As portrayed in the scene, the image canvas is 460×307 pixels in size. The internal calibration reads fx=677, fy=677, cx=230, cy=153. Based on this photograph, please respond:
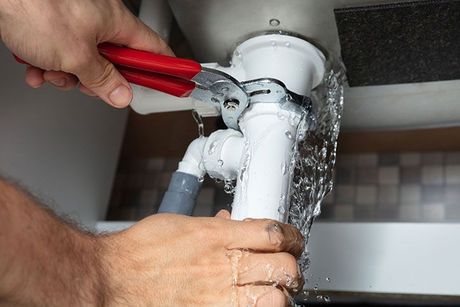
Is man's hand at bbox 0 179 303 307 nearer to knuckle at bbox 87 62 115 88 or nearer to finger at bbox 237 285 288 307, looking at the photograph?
finger at bbox 237 285 288 307

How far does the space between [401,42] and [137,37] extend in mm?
284

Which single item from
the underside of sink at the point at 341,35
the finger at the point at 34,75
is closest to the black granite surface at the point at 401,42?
the underside of sink at the point at 341,35

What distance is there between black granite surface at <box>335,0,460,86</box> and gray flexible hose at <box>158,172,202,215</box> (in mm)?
224

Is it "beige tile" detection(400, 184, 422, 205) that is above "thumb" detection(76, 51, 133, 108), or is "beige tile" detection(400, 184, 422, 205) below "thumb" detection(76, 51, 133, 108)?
above

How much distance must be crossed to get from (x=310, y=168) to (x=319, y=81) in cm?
10

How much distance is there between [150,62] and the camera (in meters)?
0.68

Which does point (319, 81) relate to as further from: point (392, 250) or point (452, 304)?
point (452, 304)

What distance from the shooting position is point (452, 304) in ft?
3.34

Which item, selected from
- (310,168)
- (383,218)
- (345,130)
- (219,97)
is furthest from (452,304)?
(219,97)

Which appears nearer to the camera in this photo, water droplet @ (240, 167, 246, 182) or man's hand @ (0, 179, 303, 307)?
man's hand @ (0, 179, 303, 307)

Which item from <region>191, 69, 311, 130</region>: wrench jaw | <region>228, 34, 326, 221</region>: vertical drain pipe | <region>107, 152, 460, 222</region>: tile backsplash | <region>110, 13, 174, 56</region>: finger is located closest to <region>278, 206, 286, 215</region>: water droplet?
<region>228, 34, 326, 221</region>: vertical drain pipe

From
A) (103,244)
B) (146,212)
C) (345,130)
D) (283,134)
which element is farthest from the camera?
(146,212)

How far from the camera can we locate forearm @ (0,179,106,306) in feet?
1.57

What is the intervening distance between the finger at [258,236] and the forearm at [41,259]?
12 cm
